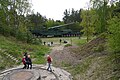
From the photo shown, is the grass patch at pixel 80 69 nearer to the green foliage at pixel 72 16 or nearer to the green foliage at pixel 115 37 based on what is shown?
the green foliage at pixel 115 37

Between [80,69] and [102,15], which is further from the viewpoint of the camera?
[102,15]

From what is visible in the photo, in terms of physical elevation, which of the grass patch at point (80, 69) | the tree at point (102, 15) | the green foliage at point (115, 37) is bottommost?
the grass patch at point (80, 69)

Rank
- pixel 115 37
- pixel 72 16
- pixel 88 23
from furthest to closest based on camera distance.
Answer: pixel 72 16 < pixel 88 23 < pixel 115 37

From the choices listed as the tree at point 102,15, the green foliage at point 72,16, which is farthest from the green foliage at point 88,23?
the green foliage at point 72,16

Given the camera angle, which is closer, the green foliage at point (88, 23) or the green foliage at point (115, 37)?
the green foliage at point (115, 37)

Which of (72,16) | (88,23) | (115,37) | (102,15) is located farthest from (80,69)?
(72,16)

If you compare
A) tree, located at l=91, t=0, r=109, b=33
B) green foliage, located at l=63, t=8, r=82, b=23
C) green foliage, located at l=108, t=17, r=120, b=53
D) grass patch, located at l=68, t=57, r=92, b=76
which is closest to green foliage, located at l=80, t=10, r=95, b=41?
tree, located at l=91, t=0, r=109, b=33

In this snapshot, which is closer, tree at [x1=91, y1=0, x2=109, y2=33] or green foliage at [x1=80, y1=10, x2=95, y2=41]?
tree at [x1=91, y1=0, x2=109, y2=33]

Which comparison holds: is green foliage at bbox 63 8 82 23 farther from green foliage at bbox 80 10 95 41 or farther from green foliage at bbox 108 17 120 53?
green foliage at bbox 108 17 120 53

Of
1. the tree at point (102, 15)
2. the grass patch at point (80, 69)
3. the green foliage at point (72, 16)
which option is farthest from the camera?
the green foliage at point (72, 16)

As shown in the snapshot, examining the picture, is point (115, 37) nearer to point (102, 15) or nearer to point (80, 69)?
point (80, 69)

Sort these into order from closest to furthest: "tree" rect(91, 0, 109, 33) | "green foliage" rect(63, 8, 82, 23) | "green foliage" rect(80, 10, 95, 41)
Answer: "tree" rect(91, 0, 109, 33)
"green foliage" rect(80, 10, 95, 41)
"green foliage" rect(63, 8, 82, 23)

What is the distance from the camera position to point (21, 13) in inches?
1590

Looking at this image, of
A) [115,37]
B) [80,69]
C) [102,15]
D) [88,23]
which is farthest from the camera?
[88,23]
